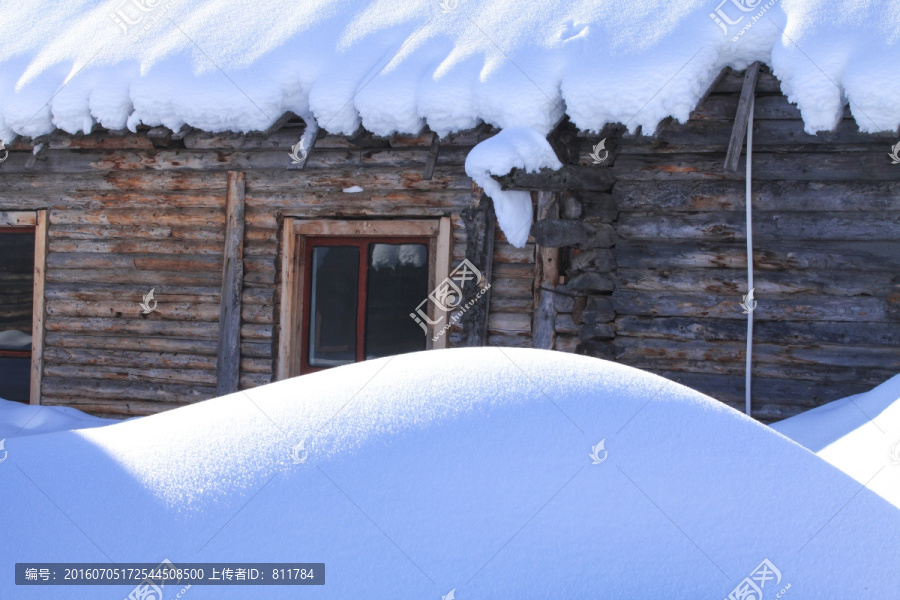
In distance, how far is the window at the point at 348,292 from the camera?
20.8 feet

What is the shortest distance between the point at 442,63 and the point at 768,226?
99.5 inches

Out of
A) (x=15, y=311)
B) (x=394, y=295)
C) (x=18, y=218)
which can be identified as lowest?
(x=15, y=311)

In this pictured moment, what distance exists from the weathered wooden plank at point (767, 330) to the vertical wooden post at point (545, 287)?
52 cm

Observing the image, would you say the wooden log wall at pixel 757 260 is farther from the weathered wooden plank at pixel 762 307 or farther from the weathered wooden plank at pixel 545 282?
the weathered wooden plank at pixel 545 282

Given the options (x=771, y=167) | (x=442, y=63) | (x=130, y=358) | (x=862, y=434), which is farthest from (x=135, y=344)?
(x=862, y=434)

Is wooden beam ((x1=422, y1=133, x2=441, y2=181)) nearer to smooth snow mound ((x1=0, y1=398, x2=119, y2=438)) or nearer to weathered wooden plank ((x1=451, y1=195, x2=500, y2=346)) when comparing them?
weathered wooden plank ((x1=451, y1=195, x2=500, y2=346))

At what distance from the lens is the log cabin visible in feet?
16.5

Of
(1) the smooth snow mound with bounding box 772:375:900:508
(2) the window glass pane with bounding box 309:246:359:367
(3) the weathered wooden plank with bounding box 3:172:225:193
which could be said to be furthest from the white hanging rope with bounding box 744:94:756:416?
(3) the weathered wooden plank with bounding box 3:172:225:193

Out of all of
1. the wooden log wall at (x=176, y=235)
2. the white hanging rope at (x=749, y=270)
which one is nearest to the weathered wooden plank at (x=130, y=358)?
the wooden log wall at (x=176, y=235)

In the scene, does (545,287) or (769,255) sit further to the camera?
(545,287)

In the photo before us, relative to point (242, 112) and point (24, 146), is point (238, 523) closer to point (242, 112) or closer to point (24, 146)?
point (242, 112)

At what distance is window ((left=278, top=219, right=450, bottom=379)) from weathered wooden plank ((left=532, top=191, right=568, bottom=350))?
108 cm

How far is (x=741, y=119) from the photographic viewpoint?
466cm

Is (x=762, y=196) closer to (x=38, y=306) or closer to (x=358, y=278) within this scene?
(x=358, y=278)
